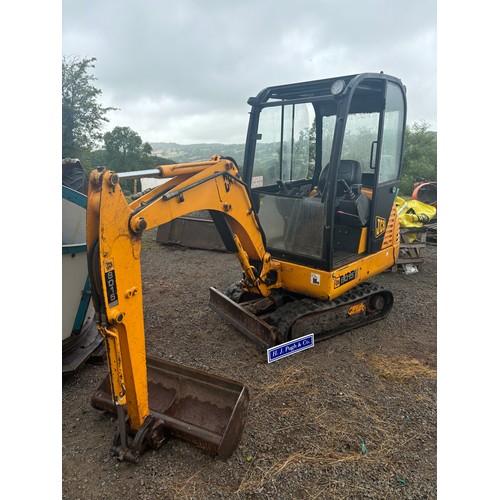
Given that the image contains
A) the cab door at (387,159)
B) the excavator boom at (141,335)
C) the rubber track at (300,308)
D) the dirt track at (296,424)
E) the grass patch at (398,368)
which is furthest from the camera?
the cab door at (387,159)

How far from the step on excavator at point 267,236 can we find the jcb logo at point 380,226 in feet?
0.04

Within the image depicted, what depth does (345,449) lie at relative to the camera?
9.86 ft

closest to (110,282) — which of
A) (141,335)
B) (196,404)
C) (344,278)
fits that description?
(141,335)

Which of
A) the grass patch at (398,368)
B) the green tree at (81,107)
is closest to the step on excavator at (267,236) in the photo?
the grass patch at (398,368)

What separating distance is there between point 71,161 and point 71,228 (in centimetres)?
157

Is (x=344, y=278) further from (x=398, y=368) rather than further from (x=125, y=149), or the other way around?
(x=125, y=149)

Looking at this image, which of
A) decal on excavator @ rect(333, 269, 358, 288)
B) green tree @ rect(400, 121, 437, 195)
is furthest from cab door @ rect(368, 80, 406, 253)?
green tree @ rect(400, 121, 437, 195)

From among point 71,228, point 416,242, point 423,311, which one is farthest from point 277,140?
point 416,242

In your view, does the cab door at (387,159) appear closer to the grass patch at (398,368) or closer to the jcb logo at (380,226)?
the jcb logo at (380,226)

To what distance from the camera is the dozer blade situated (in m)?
2.88

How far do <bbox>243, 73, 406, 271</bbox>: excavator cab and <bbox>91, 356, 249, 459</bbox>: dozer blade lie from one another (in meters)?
1.76

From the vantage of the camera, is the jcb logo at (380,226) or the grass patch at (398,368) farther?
the jcb logo at (380,226)

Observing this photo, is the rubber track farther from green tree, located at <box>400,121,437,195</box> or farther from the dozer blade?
green tree, located at <box>400,121,437,195</box>

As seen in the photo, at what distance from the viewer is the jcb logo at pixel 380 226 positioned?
4.91 meters
